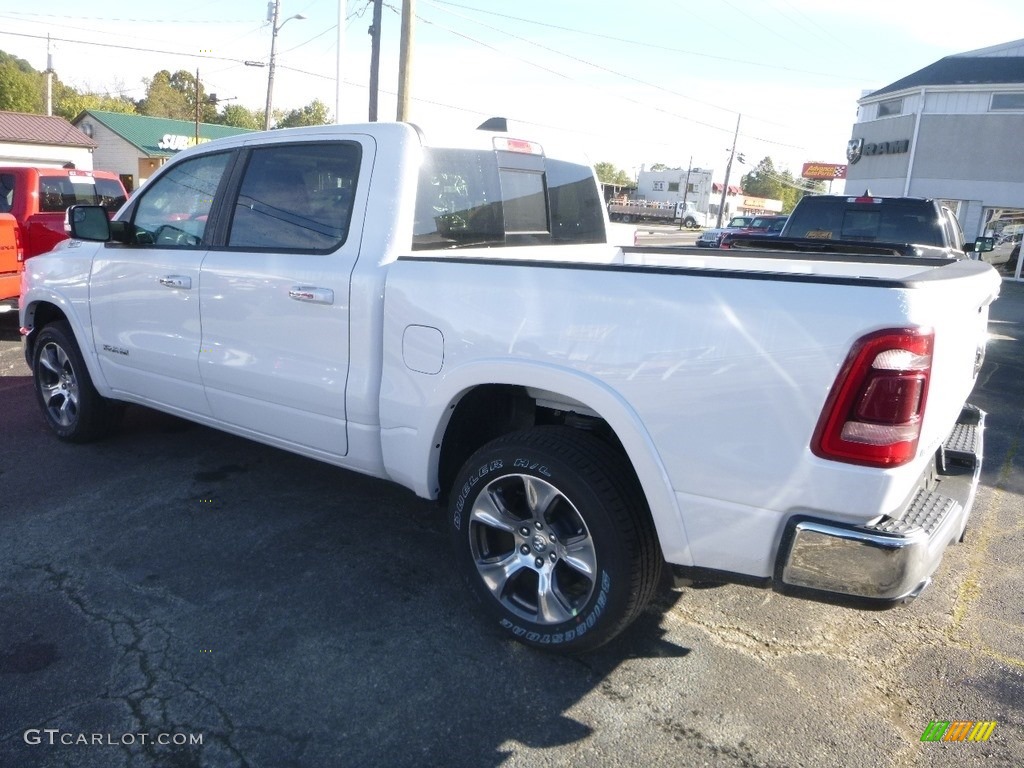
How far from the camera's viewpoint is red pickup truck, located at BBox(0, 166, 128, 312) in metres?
8.95

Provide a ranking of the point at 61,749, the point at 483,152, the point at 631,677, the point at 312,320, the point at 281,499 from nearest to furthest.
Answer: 1. the point at 61,749
2. the point at 631,677
3. the point at 312,320
4. the point at 483,152
5. the point at 281,499

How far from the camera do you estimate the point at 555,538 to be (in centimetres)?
303

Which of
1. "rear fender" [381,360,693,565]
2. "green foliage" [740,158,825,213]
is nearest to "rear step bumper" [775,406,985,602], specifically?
"rear fender" [381,360,693,565]

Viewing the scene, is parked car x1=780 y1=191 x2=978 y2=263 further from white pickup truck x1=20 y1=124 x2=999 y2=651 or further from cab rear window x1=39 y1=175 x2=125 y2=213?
cab rear window x1=39 y1=175 x2=125 y2=213

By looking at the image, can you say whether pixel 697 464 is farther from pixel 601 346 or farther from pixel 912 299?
pixel 912 299

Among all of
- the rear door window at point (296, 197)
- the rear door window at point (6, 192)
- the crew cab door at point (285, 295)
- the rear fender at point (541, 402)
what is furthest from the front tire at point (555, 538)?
the rear door window at point (6, 192)

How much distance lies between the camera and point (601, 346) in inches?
107

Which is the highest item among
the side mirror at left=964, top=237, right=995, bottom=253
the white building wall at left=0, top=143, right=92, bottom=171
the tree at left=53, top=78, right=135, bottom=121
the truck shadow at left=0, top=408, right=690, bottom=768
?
the tree at left=53, top=78, right=135, bottom=121

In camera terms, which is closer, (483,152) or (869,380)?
(869,380)

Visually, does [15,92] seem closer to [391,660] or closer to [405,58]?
[405,58]

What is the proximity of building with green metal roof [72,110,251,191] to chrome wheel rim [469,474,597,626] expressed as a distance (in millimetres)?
48292

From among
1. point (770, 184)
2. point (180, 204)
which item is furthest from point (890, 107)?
point (770, 184)

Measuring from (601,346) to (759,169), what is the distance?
134578 mm

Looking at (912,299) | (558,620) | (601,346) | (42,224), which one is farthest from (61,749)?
(42,224)
